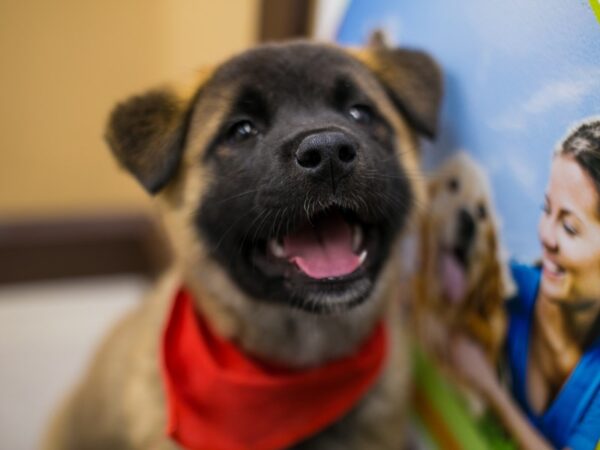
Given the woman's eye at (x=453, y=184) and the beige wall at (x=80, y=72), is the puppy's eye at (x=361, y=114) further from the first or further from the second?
the beige wall at (x=80, y=72)

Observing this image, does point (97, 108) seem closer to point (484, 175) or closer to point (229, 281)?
point (229, 281)

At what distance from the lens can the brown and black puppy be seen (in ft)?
3.67

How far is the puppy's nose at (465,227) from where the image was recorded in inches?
47.7

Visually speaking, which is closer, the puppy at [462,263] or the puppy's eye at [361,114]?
the puppy at [462,263]

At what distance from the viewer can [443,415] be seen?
1395 millimetres

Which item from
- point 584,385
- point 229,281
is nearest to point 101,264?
point 229,281

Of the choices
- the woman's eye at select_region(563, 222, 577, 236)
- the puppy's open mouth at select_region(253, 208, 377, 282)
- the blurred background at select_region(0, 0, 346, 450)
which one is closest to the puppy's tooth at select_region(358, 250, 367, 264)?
the puppy's open mouth at select_region(253, 208, 377, 282)

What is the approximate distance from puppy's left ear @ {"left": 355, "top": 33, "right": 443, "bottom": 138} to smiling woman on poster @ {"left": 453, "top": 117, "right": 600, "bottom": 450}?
1.27 feet

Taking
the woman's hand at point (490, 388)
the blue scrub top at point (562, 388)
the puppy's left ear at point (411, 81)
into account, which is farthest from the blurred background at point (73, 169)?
the blue scrub top at point (562, 388)

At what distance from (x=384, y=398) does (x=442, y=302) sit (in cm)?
25

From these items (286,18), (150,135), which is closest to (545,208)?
(150,135)

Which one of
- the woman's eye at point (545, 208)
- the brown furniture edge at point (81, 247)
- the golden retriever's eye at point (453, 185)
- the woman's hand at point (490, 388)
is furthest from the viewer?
the brown furniture edge at point (81, 247)

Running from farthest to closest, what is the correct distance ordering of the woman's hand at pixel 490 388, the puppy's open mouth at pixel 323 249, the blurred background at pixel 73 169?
the blurred background at pixel 73 169 → the puppy's open mouth at pixel 323 249 → the woman's hand at pixel 490 388

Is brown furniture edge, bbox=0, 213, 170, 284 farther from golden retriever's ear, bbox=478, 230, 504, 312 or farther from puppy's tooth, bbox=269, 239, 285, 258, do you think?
golden retriever's ear, bbox=478, 230, 504, 312
